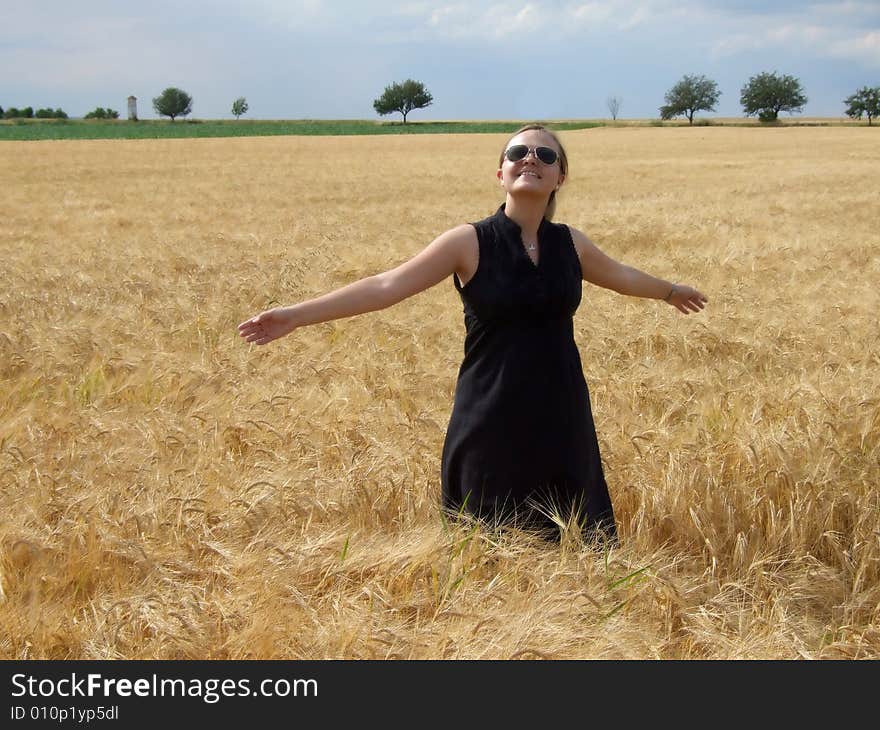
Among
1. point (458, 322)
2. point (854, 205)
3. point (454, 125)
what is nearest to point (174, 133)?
point (454, 125)

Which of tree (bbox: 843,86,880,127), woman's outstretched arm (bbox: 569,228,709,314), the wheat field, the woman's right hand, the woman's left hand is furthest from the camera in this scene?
tree (bbox: 843,86,880,127)

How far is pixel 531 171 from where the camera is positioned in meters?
2.25

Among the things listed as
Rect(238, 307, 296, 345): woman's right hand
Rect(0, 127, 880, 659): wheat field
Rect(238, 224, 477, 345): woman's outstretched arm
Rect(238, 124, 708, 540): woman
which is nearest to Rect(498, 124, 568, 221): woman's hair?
Answer: Rect(238, 124, 708, 540): woman

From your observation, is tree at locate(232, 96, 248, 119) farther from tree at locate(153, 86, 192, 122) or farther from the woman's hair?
the woman's hair

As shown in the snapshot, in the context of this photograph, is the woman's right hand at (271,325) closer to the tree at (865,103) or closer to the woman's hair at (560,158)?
the woman's hair at (560,158)

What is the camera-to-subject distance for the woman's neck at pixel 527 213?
2.29 metres

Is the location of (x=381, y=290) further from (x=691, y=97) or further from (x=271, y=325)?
(x=691, y=97)

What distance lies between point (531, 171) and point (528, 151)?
54mm

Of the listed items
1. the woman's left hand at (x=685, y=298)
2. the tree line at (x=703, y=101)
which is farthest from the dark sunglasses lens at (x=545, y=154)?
the tree line at (x=703, y=101)

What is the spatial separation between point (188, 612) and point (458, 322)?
3585 millimetres

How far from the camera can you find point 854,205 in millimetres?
13094

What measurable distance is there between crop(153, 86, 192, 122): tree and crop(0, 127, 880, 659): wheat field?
130m

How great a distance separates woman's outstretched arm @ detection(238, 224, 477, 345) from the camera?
2.21 meters

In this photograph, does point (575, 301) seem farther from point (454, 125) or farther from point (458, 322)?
point (454, 125)
